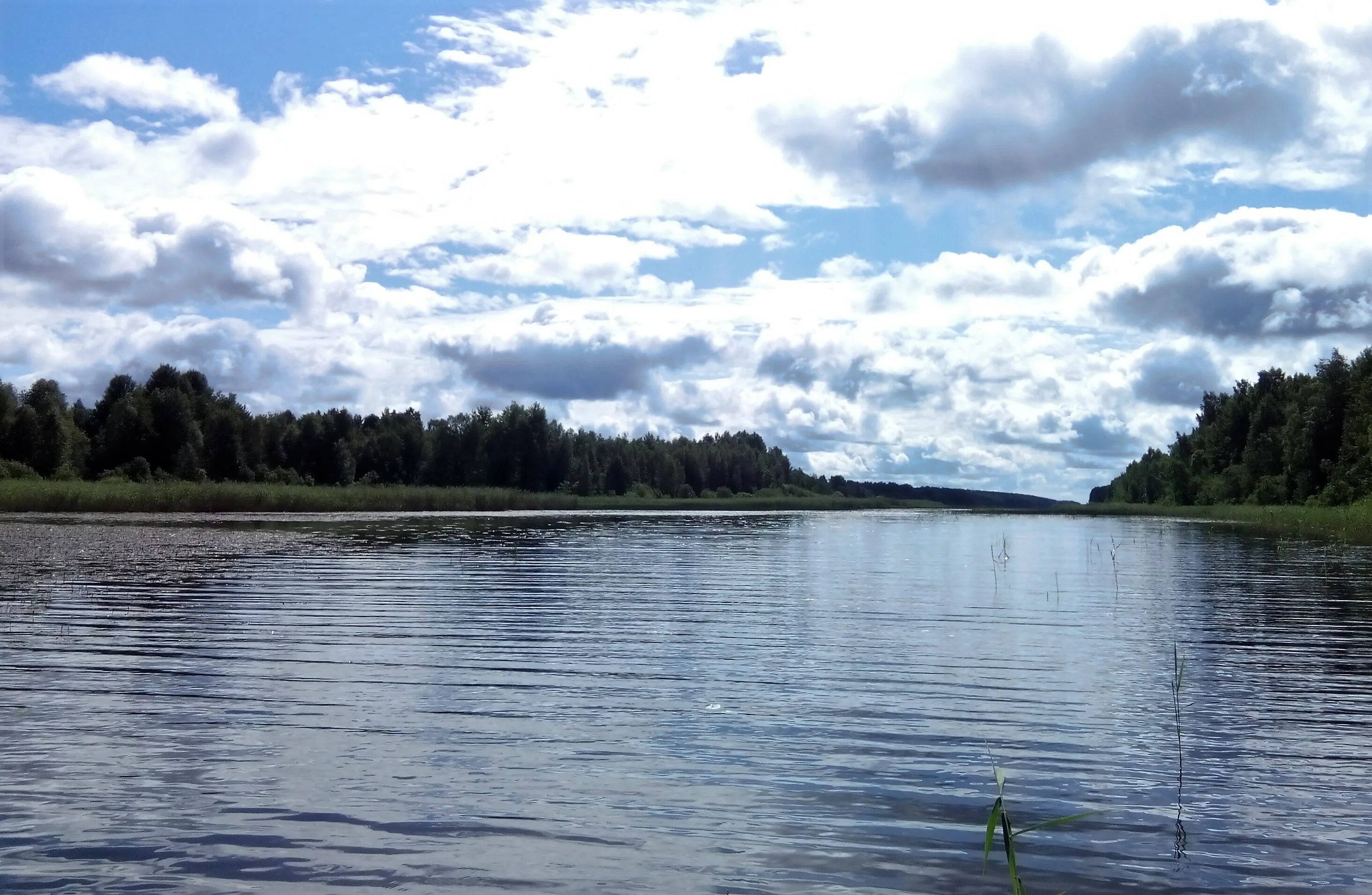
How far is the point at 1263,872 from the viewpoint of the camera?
8203 millimetres

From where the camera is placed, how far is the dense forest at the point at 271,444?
112 metres

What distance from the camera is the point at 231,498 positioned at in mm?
77438

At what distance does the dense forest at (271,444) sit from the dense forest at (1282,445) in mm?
81193

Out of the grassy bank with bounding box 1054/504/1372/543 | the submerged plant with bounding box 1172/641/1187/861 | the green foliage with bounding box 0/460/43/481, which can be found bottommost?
the submerged plant with bounding box 1172/641/1187/861

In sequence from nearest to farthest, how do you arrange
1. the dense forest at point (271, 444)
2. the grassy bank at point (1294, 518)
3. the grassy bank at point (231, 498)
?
the grassy bank at point (1294, 518) → the grassy bank at point (231, 498) → the dense forest at point (271, 444)

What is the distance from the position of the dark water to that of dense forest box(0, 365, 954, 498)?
91.9 meters

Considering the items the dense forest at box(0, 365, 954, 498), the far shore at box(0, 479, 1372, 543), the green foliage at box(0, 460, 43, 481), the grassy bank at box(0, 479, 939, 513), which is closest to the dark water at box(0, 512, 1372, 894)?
the far shore at box(0, 479, 1372, 543)

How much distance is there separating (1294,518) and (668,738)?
247ft

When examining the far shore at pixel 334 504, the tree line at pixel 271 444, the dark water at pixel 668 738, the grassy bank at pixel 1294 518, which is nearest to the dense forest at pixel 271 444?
the tree line at pixel 271 444

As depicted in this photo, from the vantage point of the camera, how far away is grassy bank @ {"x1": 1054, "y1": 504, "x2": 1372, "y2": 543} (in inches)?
2245

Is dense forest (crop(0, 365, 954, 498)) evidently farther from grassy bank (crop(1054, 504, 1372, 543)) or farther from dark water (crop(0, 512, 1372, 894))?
dark water (crop(0, 512, 1372, 894))

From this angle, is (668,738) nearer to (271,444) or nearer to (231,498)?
(231,498)

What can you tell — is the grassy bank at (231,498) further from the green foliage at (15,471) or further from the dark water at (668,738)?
the dark water at (668,738)

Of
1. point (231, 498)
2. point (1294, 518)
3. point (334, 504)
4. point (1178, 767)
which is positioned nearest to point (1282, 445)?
point (1294, 518)
